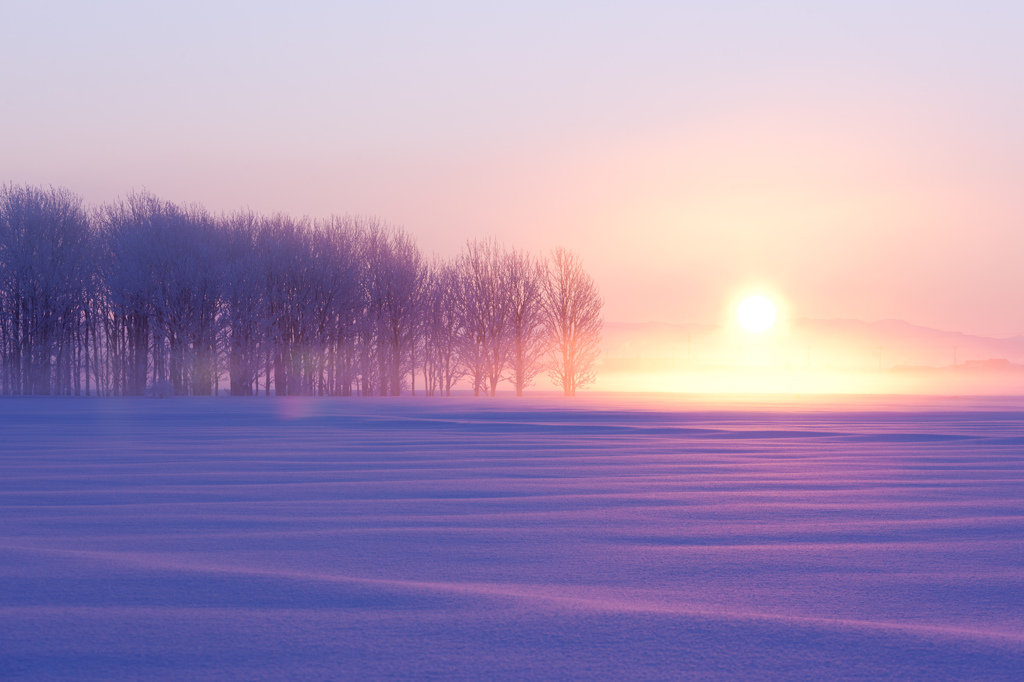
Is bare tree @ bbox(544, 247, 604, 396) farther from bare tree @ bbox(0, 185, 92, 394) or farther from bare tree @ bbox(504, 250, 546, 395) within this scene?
bare tree @ bbox(0, 185, 92, 394)

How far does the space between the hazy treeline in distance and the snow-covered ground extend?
28154 mm

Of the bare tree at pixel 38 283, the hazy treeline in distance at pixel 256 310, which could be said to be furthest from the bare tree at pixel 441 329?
the bare tree at pixel 38 283

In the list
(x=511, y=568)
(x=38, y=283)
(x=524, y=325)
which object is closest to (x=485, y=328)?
(x=524, y=325)

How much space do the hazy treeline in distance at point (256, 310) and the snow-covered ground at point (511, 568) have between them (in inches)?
1108

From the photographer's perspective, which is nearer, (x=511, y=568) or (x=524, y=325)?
(x=511, y=568)

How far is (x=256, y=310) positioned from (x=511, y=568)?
1396 inches

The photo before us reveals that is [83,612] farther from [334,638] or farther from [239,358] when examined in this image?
[239,358]

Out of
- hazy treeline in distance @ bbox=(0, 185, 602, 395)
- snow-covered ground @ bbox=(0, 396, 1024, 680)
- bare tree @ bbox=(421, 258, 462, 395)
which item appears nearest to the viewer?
snow-covered ground @ bbox=(0, 396, 1024, 680)

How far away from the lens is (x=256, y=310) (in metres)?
37.6

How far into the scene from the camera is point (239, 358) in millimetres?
37656

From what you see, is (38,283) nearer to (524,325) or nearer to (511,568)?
(524,325)

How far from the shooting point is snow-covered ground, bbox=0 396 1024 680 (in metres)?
2.92

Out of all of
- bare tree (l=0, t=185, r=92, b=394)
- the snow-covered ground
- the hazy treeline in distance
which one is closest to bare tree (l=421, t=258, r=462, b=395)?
the hazy treeline in distance

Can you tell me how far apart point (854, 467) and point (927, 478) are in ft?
3.45
